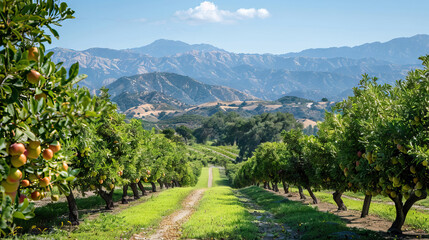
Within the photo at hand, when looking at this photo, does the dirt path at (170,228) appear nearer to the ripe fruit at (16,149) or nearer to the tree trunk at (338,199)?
the tree trunk at (338,199)

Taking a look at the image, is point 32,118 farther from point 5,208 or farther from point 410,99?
point 410,99

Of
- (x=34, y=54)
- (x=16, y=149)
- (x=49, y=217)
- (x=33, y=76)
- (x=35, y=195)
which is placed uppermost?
(x=34, y=54)

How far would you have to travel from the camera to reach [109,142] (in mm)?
20359

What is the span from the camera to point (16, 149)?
3586mm

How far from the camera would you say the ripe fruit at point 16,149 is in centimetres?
359

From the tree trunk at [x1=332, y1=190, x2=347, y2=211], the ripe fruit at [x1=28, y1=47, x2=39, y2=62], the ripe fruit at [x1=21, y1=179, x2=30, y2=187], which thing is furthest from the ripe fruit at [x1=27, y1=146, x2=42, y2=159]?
the tree trunk at [x1=332, y1=190, x2=347, y2=211]

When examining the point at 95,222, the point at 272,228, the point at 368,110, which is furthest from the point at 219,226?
the point at 368,110

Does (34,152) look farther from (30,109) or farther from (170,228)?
(170,228)

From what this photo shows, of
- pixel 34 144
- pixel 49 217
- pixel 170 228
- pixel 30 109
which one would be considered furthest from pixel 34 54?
pixel 49 217

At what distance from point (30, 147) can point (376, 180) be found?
A: 37.1 feet

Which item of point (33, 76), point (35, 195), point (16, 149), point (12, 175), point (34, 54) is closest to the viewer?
point (16, 149)

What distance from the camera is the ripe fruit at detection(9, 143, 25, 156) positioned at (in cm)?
359

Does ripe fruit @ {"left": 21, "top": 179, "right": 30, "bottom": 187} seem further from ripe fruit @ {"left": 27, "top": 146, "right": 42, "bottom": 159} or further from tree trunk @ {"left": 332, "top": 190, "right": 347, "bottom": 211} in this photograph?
tree trunk @ {"left": 332, "top": 190, "right": 347, "bottom": 211}

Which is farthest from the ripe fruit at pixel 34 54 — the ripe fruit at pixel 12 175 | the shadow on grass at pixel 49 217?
the shadow on grass at pixel 49 217
